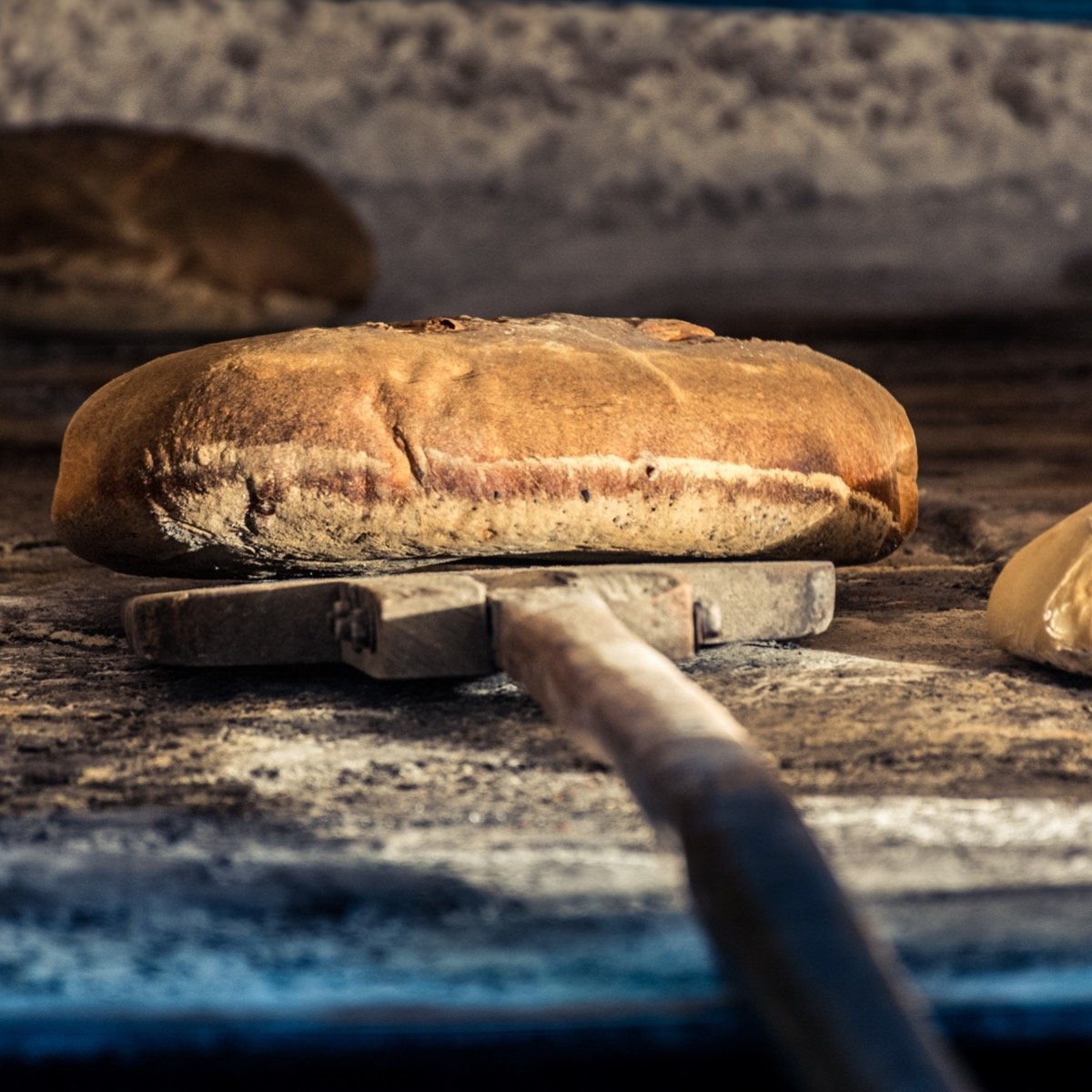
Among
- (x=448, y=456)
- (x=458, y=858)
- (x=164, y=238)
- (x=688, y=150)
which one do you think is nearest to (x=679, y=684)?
(x=458, y=858)

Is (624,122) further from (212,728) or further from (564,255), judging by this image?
(212,728)

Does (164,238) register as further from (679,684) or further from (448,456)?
(679,684)

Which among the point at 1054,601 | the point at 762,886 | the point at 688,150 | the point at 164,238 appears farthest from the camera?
the point at 688,150

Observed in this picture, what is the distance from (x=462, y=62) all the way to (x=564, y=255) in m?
0.73

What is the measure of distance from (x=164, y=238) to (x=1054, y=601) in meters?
3.98

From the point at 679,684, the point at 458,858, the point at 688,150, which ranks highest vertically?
the point at 688,150

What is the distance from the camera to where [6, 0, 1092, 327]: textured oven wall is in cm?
527

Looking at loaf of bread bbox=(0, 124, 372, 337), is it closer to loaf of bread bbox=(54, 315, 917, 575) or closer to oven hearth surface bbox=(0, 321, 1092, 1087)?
loaf of bread bbox=(54, 315, 917, 575)

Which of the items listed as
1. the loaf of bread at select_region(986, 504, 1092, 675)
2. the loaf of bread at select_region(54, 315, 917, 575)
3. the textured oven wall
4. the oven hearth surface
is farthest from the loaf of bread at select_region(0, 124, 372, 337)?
the loaf of bread at select_region(986, 504, 1092, 675)

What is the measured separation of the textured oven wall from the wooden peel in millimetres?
3956

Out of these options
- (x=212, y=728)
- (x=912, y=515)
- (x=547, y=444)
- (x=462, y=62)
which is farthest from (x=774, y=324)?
(x=212, y=728)

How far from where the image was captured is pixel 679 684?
3.34 ft

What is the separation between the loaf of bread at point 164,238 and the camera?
190 inches

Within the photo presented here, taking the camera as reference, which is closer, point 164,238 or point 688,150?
point 164,238
